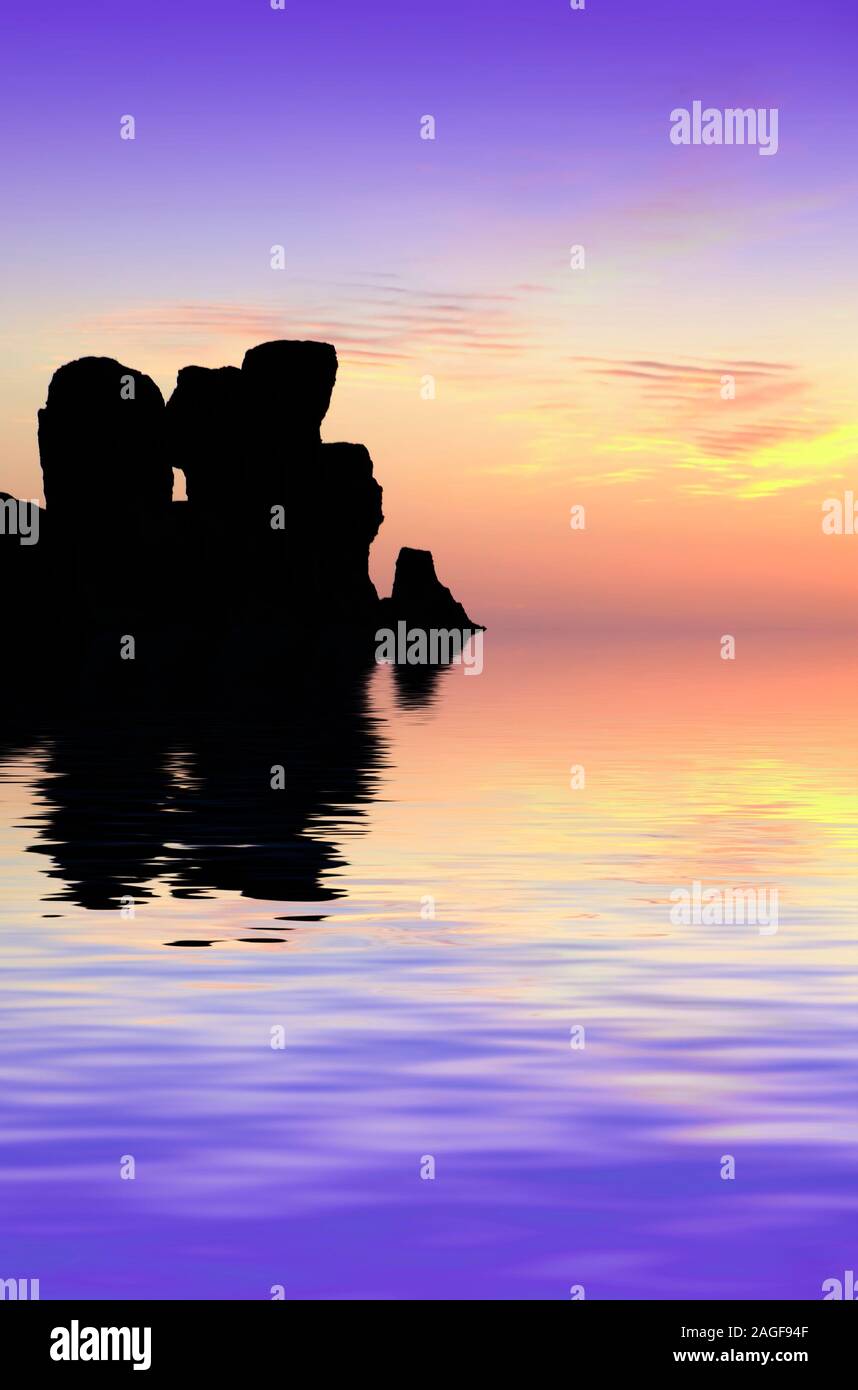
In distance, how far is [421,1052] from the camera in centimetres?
1716

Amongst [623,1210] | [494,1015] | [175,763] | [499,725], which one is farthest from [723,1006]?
[499,725]

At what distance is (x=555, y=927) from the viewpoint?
24.0 m

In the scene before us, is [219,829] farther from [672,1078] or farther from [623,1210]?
[623,1210]

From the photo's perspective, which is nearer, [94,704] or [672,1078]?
[672,1078]

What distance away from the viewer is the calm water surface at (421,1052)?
12.1 m

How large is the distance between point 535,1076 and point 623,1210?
3.62 meters

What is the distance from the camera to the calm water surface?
12094mm

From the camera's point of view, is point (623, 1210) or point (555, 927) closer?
point (623, 1210)

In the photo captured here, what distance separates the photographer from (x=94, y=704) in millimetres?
79625
